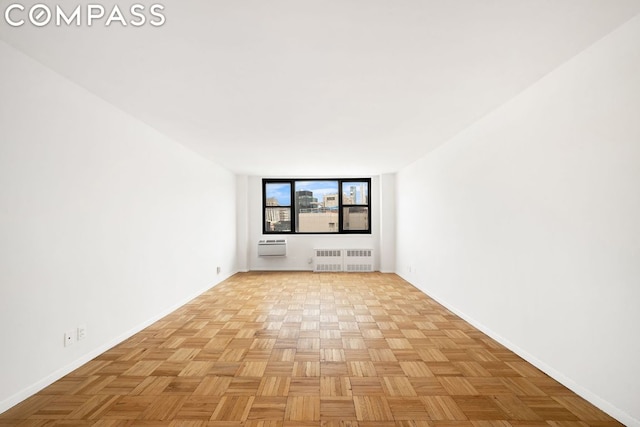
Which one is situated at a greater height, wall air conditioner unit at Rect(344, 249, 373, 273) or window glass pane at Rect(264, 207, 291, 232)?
window glass pane at Rect(264, 207, 291, 232)

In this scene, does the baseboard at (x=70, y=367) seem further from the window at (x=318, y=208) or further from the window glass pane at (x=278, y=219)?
the window at (x=318, y=208)

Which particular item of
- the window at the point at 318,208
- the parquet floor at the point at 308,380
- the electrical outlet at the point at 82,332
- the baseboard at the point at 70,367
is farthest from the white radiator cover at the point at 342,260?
the electrical outlet at the point at 82,332

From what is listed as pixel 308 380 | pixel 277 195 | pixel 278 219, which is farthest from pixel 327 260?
pixel 308 380

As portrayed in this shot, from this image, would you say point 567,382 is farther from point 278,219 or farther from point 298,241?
point 278,219

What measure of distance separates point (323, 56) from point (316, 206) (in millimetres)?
5918

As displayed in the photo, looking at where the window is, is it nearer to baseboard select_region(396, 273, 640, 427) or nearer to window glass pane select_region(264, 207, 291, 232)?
window glass pane select_region(264, 207, 291, 232)

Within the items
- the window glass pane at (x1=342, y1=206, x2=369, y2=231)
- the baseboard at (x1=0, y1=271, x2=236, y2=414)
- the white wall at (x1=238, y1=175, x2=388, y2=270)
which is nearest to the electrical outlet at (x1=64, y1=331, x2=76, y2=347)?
the baseboard at (x1=0, y1=271, x2=236, y2=414)

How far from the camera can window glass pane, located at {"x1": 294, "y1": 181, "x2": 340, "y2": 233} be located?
800 cm

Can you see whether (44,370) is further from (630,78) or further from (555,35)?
(630,78)

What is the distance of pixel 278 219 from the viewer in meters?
8.00

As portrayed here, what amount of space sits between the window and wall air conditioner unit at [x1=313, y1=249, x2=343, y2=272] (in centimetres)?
56

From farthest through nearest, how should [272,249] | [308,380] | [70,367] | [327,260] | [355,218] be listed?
[355,218] → [327,260] → [272,249] → [70,367] → [308,380]

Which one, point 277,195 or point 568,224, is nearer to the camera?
point 568,224

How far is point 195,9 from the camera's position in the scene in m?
1.72
